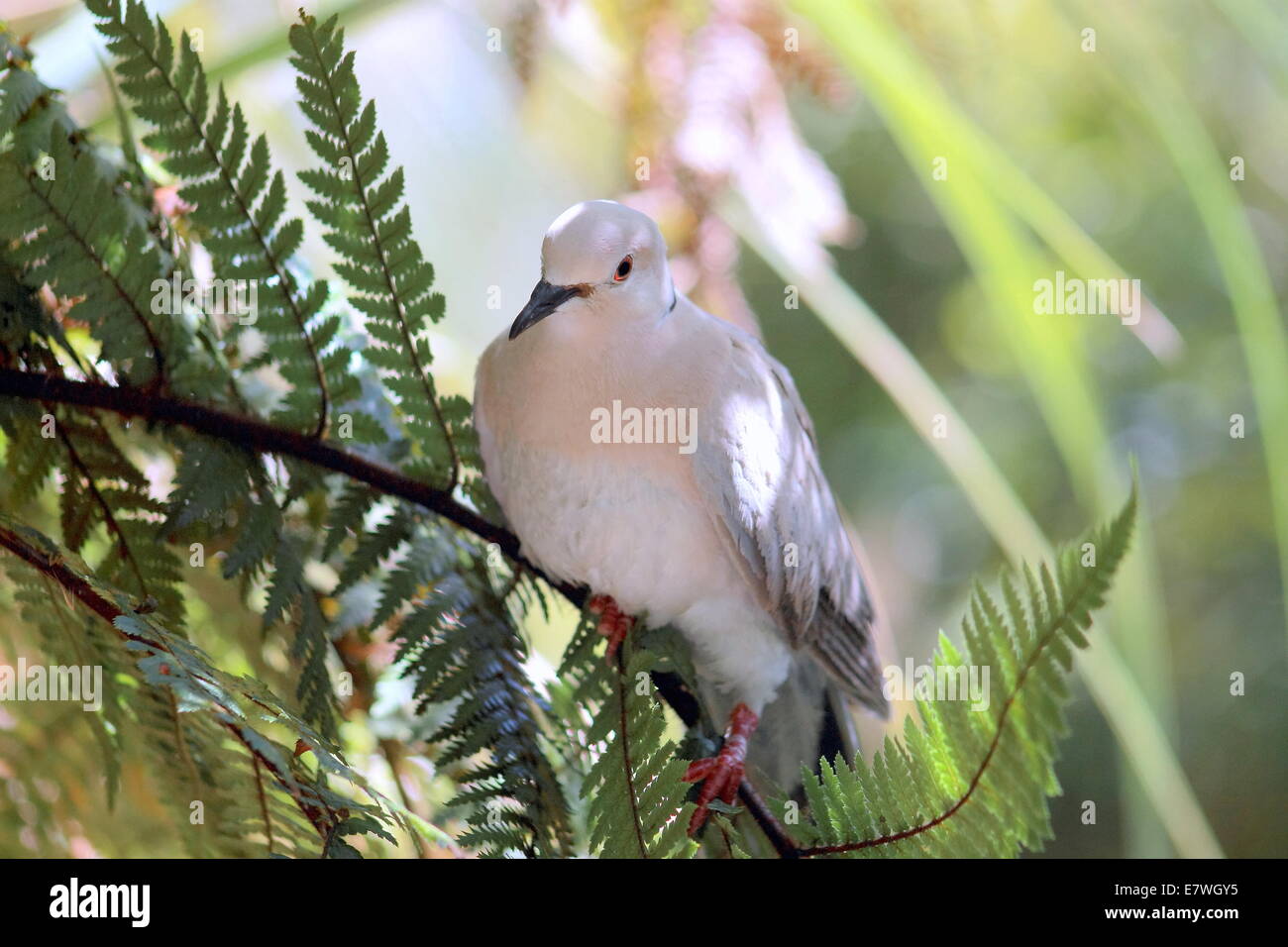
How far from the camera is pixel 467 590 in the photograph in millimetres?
895

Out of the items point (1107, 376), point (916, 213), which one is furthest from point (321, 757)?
point (916, 213)

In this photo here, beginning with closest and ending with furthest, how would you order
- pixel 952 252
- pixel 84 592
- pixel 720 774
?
pixel 84 592, pixel 720 774, pixel 952 252

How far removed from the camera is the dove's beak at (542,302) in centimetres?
85

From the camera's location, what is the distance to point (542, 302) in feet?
2.85

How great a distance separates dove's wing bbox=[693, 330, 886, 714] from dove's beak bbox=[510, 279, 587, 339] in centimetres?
15

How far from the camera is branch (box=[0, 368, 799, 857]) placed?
29.0 inches

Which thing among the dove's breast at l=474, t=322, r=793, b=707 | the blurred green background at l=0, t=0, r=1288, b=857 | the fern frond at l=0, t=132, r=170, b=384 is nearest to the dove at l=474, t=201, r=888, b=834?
the dove's breast at l=474, t=322, r=793, b=707

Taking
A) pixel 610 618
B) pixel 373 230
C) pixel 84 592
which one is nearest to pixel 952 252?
pixel 610 618

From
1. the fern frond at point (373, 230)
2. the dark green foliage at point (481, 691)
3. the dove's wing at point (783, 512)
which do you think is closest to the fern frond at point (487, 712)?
the dark green foliage at point (481, 691)

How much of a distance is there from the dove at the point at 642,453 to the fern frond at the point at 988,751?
→ 0.17 m

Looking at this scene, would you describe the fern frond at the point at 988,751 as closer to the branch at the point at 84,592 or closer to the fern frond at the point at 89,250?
the branch at the point at 84,592

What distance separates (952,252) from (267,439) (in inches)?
162

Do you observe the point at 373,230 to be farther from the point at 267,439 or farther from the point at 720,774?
the point at 720,774
